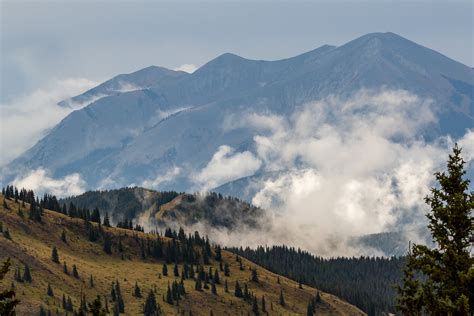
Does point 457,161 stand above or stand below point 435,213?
above

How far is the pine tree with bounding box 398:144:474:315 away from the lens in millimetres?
33031

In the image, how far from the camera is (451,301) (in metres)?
32.3

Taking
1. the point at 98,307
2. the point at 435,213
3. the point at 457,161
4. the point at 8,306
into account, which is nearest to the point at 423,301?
the point at 435,213

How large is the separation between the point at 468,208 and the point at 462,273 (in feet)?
11.7

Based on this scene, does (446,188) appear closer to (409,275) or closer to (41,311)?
(409,275)

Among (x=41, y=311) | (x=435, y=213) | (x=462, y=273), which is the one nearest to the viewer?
(x=462, y=273)

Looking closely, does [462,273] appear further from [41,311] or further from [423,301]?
[41,311]

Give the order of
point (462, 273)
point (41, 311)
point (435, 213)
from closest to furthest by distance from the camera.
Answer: point (462, 273) < point (435, 213) < point (41, 311)

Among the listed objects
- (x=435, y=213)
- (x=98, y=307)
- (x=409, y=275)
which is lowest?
(x=98, y=307)

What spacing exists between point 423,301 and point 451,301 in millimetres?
1590

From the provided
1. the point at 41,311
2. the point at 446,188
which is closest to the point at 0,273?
the point at 446,188

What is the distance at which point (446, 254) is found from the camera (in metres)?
33.3

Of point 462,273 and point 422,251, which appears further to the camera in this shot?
point 422,251

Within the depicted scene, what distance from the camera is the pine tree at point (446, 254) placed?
33031mm
